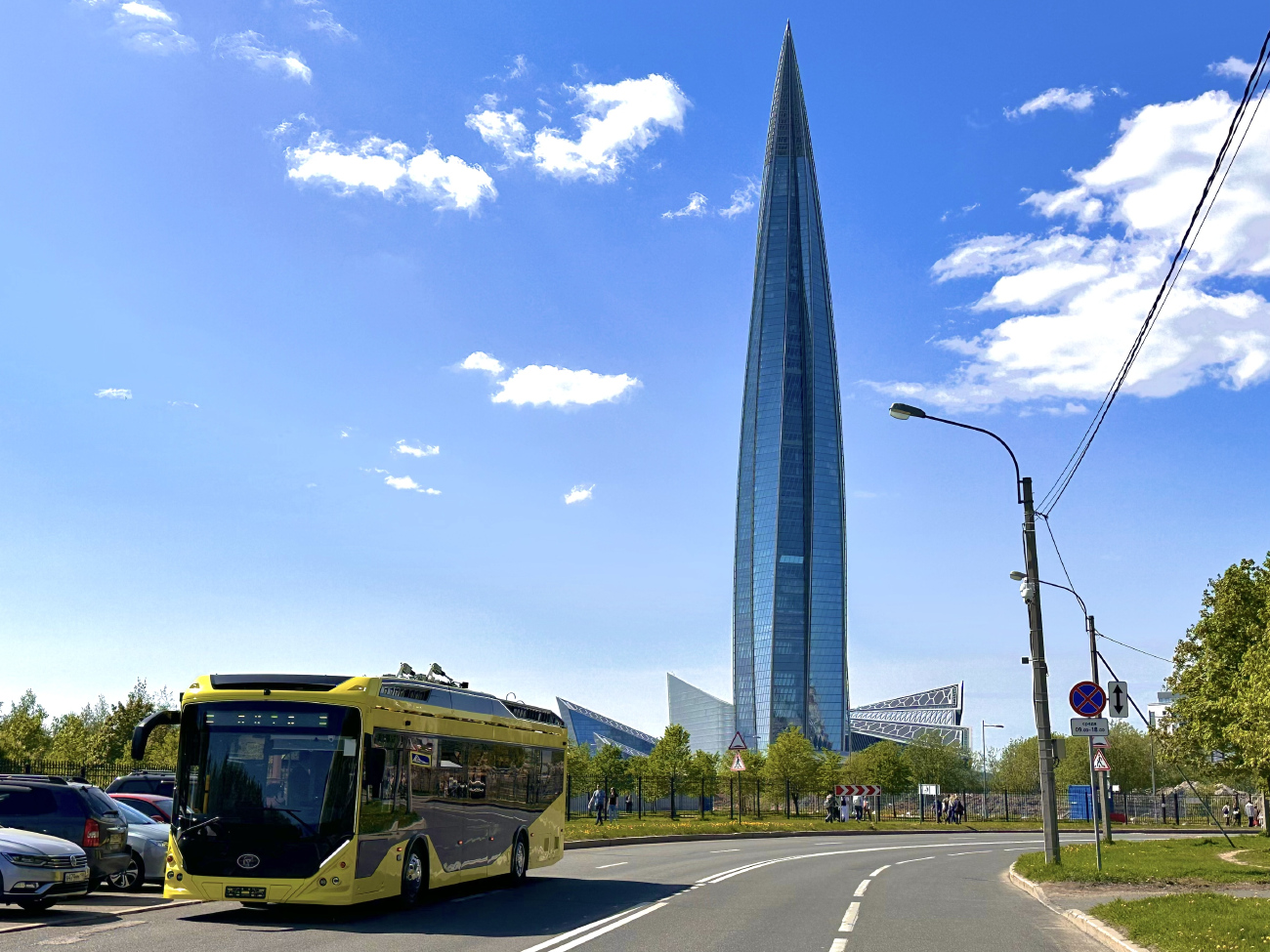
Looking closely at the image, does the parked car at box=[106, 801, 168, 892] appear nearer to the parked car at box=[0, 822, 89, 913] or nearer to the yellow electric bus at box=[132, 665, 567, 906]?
the parked car at box=[0, 822, 89, 913]

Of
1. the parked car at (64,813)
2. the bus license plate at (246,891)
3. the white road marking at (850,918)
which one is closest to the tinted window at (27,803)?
the parked car at (64,813)

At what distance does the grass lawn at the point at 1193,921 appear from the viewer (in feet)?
41.4

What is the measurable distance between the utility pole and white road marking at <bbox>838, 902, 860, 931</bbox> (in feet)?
Answer: 24.1

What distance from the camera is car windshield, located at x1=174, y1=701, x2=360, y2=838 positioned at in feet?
47.9

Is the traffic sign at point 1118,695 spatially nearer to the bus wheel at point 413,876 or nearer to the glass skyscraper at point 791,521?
the bus wheel at point 413,876

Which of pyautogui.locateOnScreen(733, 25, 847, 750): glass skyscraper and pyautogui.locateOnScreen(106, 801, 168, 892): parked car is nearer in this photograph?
pyautogui.locateOnScreen(106, 801, 168, 892): parked car

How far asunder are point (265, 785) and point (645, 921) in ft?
17.2

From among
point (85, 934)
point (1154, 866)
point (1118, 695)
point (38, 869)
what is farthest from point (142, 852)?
point (1154, 866)

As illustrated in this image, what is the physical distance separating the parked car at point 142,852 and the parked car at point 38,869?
→ 350cm

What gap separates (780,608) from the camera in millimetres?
179625

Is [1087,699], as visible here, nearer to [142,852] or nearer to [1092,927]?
[1092,927]

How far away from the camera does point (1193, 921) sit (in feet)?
47.7

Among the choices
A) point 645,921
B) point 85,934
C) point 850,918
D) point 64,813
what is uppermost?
point 64,813

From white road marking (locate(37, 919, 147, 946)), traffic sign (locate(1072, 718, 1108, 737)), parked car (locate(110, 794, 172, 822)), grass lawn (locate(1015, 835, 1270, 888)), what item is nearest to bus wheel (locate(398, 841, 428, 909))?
white road marking (locate(37, 919, 147, 946))
